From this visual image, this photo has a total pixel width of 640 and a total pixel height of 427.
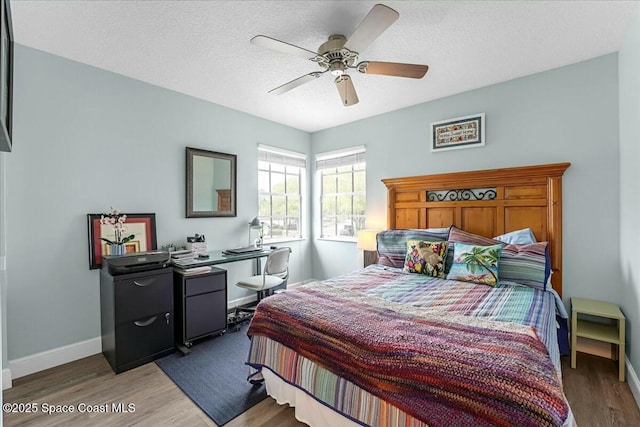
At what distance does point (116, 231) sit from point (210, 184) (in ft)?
3.74

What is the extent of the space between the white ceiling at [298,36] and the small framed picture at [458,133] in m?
0.37

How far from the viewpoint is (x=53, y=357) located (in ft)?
8.54

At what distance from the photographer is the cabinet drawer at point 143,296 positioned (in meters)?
2.55

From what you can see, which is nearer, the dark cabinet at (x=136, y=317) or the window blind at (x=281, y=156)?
the dark cabinet at (x=136, y=317)

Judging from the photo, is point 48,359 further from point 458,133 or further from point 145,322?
point 458,133

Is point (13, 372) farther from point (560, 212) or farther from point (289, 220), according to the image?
point (560, 212)

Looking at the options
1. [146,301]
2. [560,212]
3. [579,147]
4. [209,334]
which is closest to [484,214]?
[560,212]

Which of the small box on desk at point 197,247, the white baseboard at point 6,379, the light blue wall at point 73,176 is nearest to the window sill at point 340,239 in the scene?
the small box on desk at point 197,247

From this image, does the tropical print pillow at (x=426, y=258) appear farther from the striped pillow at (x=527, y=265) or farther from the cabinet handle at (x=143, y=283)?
the cabinet handle at (x=143, y=283)

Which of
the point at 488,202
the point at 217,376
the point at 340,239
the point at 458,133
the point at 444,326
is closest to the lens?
the point at 444,326

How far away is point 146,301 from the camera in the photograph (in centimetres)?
269

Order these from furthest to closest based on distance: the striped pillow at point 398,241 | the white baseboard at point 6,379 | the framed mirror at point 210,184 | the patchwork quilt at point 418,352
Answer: the framed mirror at point 210,184 → the striped pillow at point 398,241 → the white baseboard at point 6,379 → the patchwork quilt at point 418,352

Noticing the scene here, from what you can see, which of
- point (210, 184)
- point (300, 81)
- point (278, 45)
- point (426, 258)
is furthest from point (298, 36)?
point (426, 258)

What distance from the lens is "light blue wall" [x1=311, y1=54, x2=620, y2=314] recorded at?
268 cm
